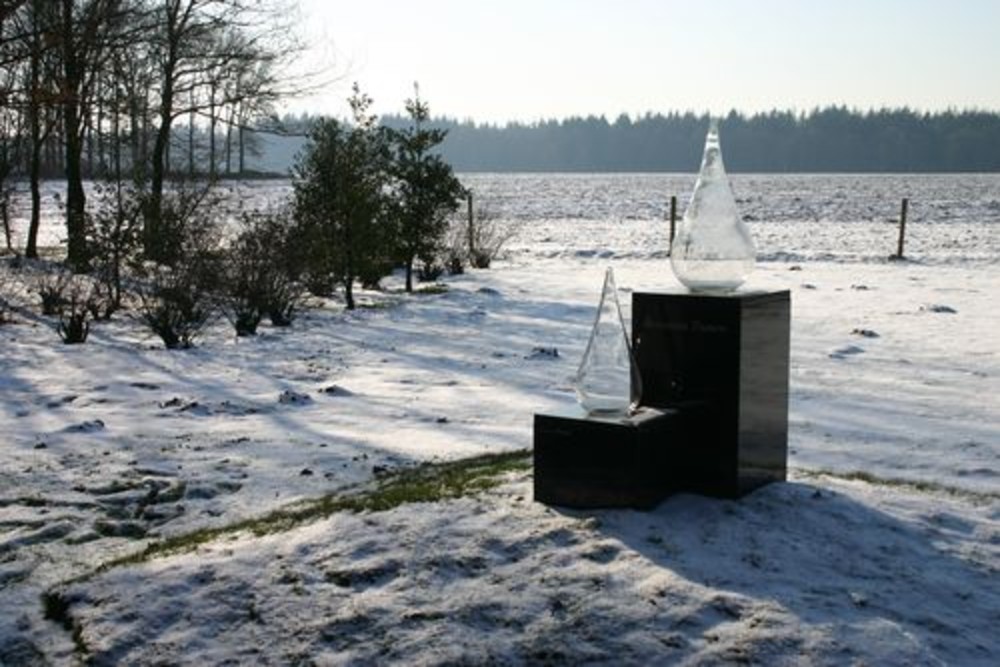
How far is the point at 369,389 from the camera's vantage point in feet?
27.9

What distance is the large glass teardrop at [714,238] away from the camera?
4863 millimetres

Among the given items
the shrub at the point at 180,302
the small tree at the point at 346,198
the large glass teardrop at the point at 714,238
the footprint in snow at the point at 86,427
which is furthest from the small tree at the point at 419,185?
the large glass teardrop at the point at 714,238

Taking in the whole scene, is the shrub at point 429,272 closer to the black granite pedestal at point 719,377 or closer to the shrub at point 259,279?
the shrub at point 259,279

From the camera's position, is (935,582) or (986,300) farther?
(986,300)

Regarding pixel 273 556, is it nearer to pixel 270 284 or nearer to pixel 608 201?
pixel 270 284

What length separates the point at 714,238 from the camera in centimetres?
489

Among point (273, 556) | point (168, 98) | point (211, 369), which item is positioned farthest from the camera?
point (168, 98)

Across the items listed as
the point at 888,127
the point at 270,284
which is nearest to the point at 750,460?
the point at 270,284

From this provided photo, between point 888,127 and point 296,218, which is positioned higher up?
point 888,127

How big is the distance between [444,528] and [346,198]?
10.5 metres

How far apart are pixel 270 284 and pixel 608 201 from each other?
56.1 meters

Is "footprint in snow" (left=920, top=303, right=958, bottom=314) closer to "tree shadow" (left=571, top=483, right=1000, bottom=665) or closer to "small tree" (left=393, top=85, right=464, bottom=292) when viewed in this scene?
"small tree" (left=393, top=85, right=464, bottom=292)

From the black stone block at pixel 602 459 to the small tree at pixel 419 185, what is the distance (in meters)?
11.7

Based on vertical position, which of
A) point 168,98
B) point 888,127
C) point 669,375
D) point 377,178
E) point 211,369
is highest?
point 888,127
